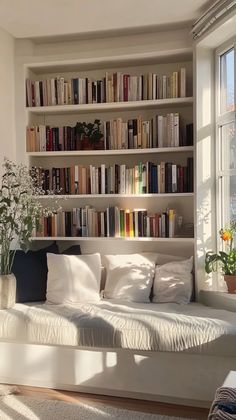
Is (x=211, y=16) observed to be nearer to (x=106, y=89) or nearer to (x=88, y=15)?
(x=88, y=15)

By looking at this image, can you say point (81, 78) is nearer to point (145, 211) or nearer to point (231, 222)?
point (145, 211)

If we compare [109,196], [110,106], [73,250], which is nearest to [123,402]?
[73,250]

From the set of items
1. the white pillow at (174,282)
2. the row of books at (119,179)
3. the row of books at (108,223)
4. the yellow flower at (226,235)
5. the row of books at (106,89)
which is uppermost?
the row of books at (106,89)

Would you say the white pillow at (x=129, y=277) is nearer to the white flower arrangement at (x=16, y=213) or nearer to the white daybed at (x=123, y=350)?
the white daybed at (x=123, y=350)

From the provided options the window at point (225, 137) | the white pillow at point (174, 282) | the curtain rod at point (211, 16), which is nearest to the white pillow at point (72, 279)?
the white pillow at point (174, 282)

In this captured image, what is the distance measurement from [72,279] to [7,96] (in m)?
1.70

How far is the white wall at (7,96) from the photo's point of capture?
3600 millimetres

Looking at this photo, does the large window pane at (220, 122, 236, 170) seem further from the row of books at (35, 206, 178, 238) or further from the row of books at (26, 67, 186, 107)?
the row of books at (35, 206, 178, 238)

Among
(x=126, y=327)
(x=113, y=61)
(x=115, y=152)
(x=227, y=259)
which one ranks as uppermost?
(x=113, y=61)

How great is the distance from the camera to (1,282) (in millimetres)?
3119

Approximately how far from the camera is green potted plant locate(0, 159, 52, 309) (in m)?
3.15

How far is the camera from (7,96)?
3.69 m

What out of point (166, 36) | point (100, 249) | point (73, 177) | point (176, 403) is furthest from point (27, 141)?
point (176, 403)

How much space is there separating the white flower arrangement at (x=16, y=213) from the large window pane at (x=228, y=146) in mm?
1481
